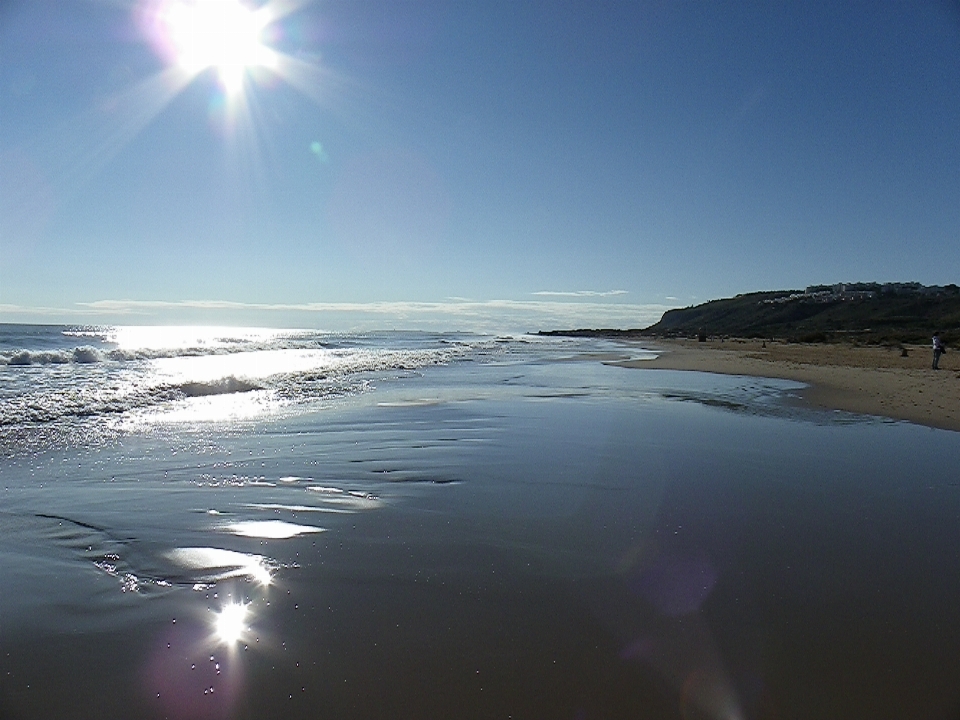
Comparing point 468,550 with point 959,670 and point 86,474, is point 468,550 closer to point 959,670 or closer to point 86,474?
point 959,670

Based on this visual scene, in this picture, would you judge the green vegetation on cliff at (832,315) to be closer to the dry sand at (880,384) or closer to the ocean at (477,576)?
the dry sand at (880,384)

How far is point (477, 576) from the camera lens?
3834mm

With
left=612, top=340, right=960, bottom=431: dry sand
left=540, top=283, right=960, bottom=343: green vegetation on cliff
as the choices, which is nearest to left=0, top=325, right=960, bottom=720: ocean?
left=612, top=340, right=960, bottom=431: dry sand

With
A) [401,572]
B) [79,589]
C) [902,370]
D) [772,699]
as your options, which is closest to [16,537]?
[79,589]

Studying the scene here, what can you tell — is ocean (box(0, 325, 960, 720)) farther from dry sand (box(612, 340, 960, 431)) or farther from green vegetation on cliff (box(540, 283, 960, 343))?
green vegetation on cliff (box(540, 283, 960, 343))

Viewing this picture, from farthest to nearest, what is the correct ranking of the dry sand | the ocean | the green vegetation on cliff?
the green vegetation on cliff < the dry sand < the ocean

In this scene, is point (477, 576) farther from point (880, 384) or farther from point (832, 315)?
point (832, 315)

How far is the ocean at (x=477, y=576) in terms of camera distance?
105 inches

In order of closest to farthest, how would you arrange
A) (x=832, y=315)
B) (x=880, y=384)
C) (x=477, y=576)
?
(x=477, y=576)
(x=880, y=384)
(x=832, y=315)

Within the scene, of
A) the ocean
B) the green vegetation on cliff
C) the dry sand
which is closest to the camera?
the ocean

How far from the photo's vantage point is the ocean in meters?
2.67

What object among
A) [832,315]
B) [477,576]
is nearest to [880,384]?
[477,576]

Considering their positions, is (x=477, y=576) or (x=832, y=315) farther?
(x=832, y=315)

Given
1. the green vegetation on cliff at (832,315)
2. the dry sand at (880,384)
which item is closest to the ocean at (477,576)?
the dry sand at (880,384)
